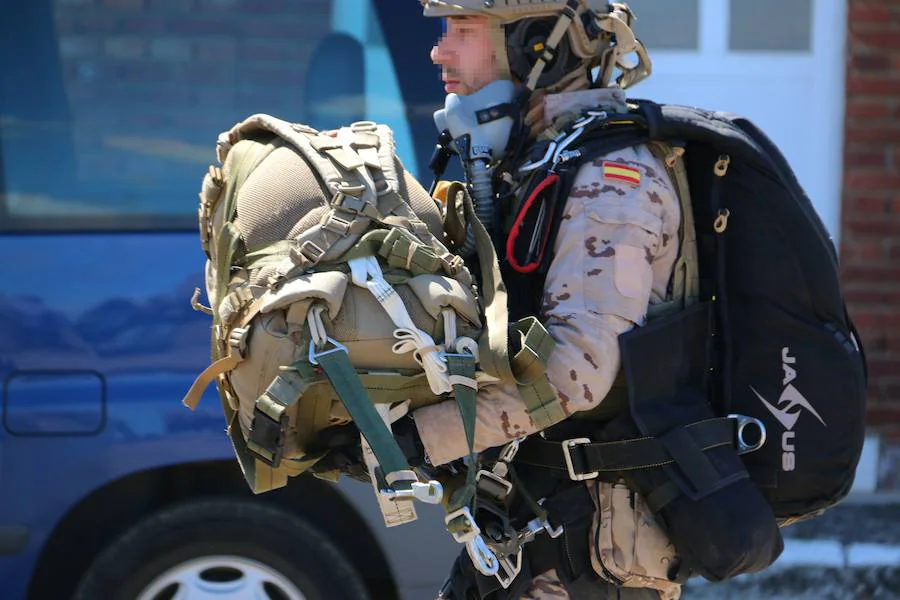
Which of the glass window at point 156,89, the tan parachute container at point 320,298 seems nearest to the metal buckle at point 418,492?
the tan parachute container at point 320,298

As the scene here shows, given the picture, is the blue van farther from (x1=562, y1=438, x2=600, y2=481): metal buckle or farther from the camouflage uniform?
the camouflage uniform

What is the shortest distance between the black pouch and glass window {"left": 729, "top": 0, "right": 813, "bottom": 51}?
341 centimetres

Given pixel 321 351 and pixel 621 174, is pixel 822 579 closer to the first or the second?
pixel 621 174

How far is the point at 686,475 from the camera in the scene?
231 centimetres

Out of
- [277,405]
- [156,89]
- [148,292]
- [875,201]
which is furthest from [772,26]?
[277,405]

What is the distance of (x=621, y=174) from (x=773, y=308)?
1.33 ft

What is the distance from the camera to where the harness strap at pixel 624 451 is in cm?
232

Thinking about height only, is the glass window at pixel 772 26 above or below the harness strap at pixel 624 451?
above

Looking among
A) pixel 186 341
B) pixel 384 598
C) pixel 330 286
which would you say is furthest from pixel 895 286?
pixel 330 286

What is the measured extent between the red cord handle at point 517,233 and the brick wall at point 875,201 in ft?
11.2

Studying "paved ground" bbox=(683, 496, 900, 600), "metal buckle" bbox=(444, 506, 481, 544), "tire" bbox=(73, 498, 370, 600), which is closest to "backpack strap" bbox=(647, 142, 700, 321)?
"metal buckle" bbox=(444, 506, 481, 544)

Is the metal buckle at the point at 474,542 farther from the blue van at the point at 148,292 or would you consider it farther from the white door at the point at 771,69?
the white door at the point at 771,69

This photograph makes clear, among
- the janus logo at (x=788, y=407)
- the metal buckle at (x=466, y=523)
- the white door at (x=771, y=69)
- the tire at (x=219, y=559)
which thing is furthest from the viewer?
the white door at (x=771, y=69)

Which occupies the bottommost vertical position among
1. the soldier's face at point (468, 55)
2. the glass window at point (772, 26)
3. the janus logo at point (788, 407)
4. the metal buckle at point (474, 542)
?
the metal buckle at point (474, 542)
